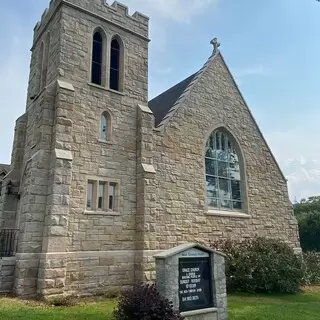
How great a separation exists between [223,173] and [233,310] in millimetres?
7391

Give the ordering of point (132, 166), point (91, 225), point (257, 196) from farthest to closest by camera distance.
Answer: point (257, 196) → point (132, 166) → point (91, 225)

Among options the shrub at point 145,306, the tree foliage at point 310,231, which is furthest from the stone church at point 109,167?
the tree foliage at point 310,231

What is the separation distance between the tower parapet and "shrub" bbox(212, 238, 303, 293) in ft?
31.5

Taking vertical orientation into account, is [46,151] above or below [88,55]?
below

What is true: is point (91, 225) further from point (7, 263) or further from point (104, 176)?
point (7, 263)

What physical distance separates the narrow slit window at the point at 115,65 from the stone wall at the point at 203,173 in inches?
99.3

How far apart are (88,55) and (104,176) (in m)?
4.59

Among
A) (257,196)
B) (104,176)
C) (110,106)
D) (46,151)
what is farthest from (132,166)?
(257,196)

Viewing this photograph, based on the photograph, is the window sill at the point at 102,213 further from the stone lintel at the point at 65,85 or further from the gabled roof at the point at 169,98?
the gabled roof at the point at 169,98

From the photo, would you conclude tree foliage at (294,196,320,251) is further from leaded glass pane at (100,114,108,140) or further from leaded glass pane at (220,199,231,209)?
leaded glass pane at (100,114,108,140)

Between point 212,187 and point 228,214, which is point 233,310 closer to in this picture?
point 228,214

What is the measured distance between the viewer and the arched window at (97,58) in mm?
12469

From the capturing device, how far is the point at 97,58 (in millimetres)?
12758

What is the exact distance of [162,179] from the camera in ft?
41.2
